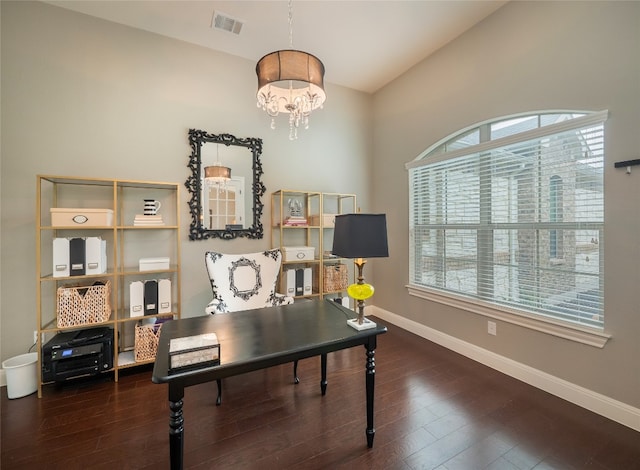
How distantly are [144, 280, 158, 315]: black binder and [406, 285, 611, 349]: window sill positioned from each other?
2812mm

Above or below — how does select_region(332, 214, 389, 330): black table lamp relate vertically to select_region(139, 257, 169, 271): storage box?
above

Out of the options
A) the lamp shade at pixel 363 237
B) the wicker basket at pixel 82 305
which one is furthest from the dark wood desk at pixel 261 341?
the wicker basket at pixel 82 305

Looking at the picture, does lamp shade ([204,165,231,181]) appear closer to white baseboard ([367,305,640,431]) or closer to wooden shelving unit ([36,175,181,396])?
wooden shelving unit ([36,175,181,396])

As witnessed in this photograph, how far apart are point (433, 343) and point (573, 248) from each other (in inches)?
65.0

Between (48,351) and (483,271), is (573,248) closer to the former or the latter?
(483,271)

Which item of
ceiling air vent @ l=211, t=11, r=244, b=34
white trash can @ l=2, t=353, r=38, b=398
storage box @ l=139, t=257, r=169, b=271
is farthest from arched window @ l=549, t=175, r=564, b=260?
white trash can @ l=2, t=353, r=38, b=398

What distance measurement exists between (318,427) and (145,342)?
5.64 feet

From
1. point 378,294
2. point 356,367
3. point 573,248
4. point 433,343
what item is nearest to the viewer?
point 573,248

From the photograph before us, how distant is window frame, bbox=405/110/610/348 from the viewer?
206cm

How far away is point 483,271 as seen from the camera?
282cm

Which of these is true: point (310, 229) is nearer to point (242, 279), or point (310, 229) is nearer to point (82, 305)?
point (242, 279)

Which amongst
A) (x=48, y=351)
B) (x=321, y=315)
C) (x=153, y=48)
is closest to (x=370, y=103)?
(x=153, y=48)

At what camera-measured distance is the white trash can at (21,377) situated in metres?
2.17

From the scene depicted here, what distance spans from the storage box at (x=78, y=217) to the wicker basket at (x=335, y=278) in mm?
2242
